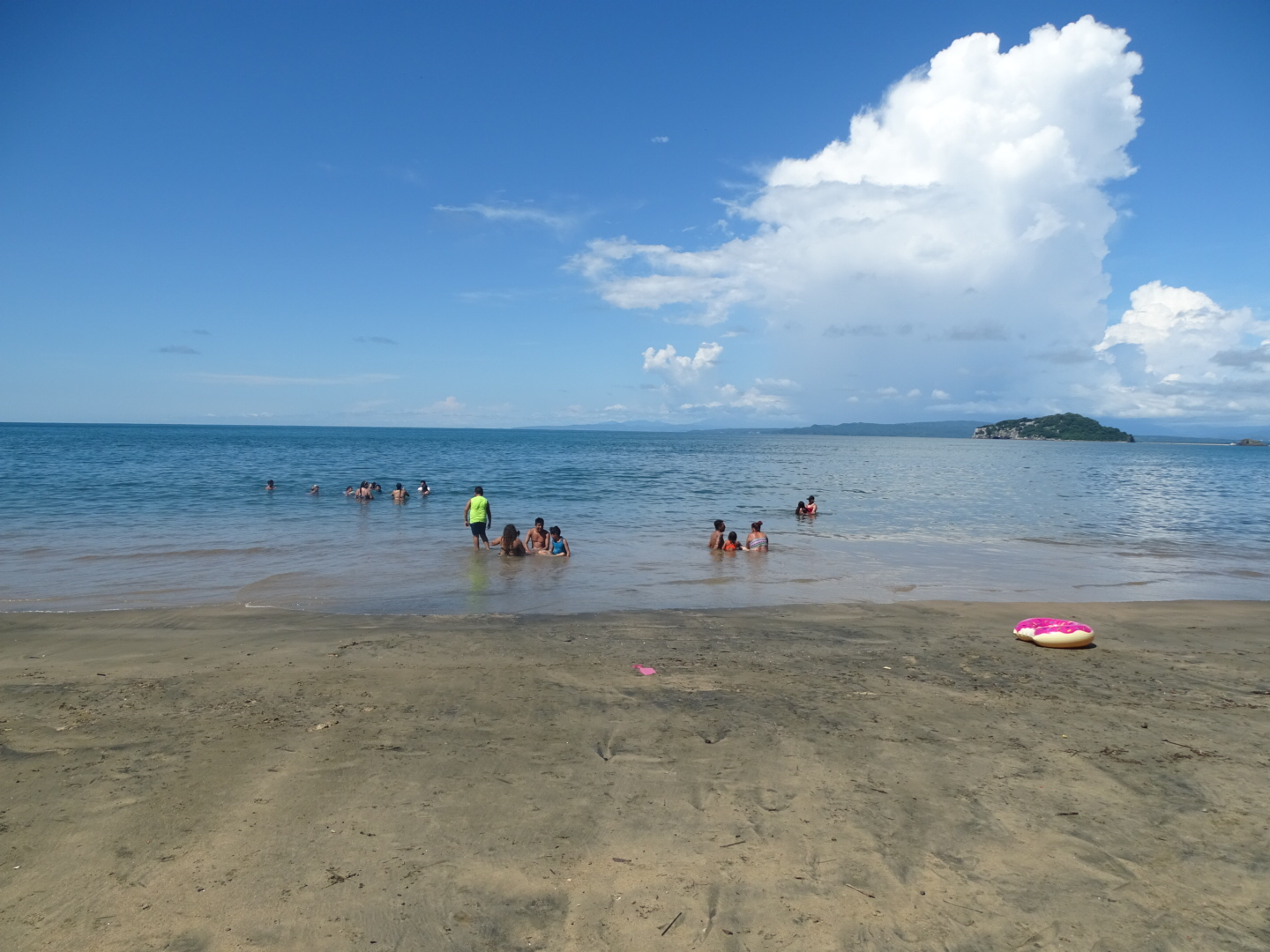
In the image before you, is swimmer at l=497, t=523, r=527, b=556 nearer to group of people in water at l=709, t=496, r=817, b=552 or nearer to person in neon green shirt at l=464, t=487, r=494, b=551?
person in neon green shirt at l=464, t=487, r=494, b=551

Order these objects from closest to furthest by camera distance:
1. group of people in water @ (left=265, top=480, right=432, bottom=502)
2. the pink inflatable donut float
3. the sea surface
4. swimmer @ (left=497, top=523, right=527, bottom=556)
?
the pink inflatable donut float < the sea surface < swimmer @ (left=497, top=523, right=527, bottom=556) < group of people in water @ (left=265, top=480, right=432, bottom=502)

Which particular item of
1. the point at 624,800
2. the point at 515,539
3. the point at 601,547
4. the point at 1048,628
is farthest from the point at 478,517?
the point at 624,800

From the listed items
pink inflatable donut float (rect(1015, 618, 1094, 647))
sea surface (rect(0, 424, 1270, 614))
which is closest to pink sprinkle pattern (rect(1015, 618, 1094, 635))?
pink inflatable donut float (rect(1015, 618, 1094, 647))

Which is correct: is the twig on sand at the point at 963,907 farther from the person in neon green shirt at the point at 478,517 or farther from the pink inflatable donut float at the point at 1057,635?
the person in neon green shirt at the point at 478,517

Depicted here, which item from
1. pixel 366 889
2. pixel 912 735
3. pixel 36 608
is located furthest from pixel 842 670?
pixel 36 608

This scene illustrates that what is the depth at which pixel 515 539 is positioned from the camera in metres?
19.0

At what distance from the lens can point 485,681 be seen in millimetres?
8148

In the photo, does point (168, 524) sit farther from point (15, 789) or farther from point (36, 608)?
point (15, 789)

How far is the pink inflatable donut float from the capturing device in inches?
391

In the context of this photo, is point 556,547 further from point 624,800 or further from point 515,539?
point 624,800

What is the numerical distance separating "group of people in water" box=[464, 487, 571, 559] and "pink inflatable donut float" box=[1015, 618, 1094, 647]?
1154 centimetres

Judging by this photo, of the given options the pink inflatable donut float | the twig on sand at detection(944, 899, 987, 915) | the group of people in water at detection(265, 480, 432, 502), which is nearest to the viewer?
the twig on sand at detection(944, 899, 987, 915)

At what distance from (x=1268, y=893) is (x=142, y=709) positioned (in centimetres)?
944

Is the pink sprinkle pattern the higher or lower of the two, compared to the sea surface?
higher
